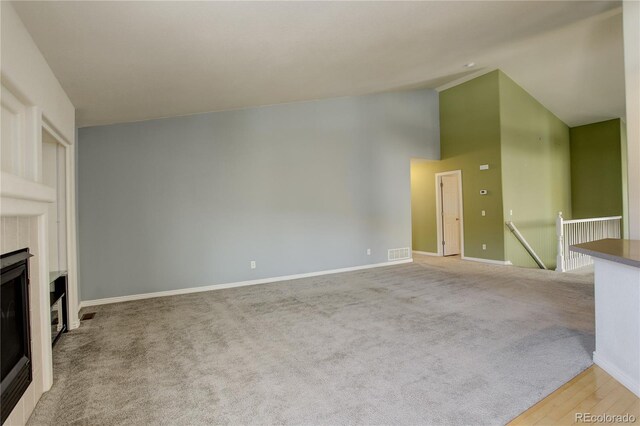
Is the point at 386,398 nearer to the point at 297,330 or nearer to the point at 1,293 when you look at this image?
the point at 297,330

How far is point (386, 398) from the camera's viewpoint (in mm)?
1985

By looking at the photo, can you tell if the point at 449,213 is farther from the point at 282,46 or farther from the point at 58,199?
the point at 58,199

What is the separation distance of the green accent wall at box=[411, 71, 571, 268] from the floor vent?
4.67 ft

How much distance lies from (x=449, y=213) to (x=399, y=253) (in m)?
2.06

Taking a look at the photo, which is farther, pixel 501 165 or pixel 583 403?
pixel 501 165

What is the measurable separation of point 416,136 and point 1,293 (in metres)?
7.10

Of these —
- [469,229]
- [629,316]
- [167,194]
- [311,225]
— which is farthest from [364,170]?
[629,316]

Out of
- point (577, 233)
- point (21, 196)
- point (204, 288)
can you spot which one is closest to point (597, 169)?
point (577, 233)

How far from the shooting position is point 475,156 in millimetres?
6926

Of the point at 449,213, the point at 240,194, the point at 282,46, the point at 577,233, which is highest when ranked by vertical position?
the point at 282,46

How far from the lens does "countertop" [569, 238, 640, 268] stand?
6.51 ft

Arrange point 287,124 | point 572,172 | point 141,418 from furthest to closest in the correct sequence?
point 572,172, point 287,124, point 141,418
